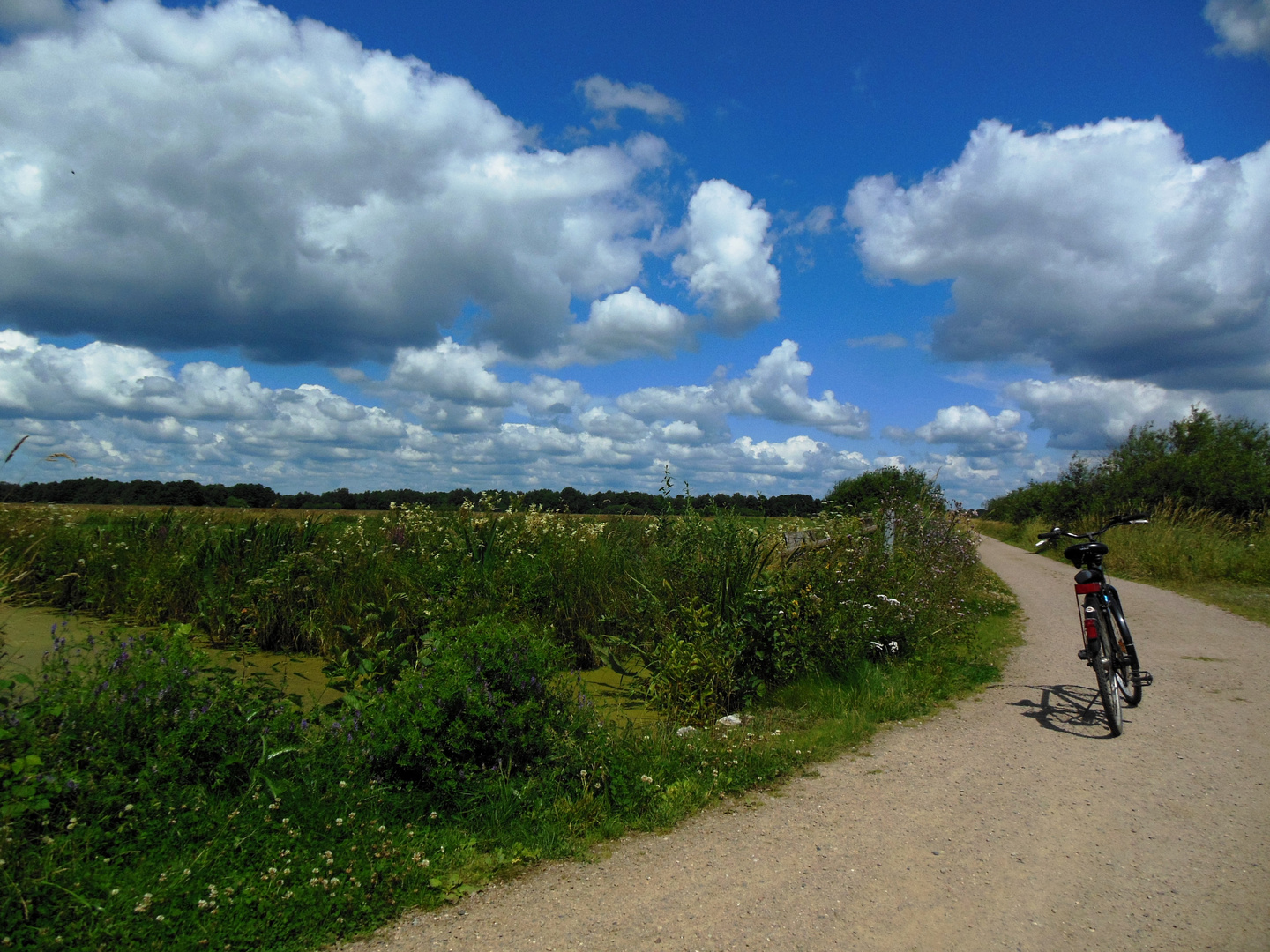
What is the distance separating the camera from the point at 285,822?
3381 millimetres

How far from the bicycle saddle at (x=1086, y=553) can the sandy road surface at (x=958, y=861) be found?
1292 millimetres

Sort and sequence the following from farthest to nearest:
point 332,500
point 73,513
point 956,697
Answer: point 332,500 < point 73,513 < point 956,697

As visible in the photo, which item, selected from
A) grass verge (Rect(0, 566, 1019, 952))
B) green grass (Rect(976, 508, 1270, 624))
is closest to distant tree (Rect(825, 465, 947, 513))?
green grass (Rect(976, 508, 1270, 624))

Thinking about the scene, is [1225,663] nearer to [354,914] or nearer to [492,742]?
[492,742]

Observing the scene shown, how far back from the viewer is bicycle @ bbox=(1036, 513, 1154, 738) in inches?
219

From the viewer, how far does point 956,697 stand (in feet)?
22.1

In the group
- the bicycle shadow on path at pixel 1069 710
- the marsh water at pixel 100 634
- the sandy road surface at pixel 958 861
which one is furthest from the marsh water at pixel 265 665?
the bicycle shadow on path at pixel 1069 710

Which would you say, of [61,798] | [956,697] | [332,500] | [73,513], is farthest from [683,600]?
[332,500]

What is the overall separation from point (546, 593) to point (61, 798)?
5321mm

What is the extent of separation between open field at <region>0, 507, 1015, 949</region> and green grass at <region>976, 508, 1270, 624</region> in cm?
705

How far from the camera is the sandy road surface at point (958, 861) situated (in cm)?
300

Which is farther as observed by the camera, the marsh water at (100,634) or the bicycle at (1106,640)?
the marsh water at (100,634)

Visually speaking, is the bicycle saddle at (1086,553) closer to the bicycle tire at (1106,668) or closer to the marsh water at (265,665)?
the bicycle tire at (1106,668)

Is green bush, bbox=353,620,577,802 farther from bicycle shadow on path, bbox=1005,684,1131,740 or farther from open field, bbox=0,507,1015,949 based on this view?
bicycle shadow on path, bbox=1005,684,1131,740
